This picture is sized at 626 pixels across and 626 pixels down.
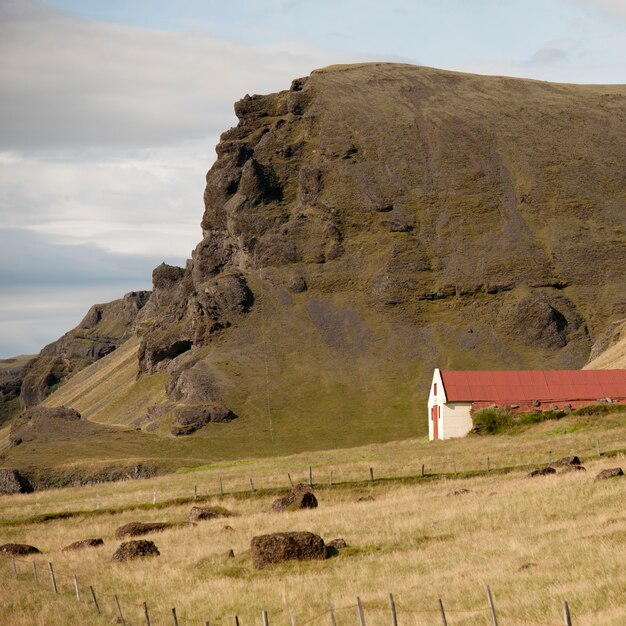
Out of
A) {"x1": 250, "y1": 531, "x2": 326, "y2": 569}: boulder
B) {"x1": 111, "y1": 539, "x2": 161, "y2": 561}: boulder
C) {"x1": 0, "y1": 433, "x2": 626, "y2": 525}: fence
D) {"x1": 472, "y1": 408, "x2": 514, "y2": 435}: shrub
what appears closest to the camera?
{"x1": 250, "y1": 531, "x2": 326, "y2": 569}: boulder

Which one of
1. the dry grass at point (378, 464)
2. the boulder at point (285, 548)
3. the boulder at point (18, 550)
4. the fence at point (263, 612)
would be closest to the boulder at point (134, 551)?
the fence at point (263, 612)

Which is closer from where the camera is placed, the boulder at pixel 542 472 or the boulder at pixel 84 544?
the boulder at pixel 84 544

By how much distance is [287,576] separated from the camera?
34.2 metres

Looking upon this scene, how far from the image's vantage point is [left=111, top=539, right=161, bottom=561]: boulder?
41.2m

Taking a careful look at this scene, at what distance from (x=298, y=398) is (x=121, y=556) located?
10877 cm

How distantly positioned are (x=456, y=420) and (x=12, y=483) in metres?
42.0

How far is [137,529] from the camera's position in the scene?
161ft

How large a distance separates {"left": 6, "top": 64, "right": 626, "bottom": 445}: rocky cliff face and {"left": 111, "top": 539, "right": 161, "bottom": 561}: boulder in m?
95.2

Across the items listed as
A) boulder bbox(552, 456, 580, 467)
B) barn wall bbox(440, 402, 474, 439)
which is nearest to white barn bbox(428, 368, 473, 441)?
barn wall bbox(440, 402, 474, 439)

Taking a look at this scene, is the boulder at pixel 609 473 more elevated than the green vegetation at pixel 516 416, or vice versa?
the boulder at pixel 609 473

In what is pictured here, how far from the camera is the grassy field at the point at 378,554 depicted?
27469 millimetres

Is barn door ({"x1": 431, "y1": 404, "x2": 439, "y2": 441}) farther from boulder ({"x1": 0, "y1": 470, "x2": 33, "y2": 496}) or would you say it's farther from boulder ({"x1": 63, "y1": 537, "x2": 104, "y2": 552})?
boulder ({"x1": 63, "y1": 537, "x2": 104, "y2": 552})

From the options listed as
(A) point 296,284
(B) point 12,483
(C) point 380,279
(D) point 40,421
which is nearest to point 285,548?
(B) point 12,483

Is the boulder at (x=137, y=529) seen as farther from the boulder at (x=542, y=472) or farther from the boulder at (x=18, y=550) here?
the boulder at (x=542, y=472)
